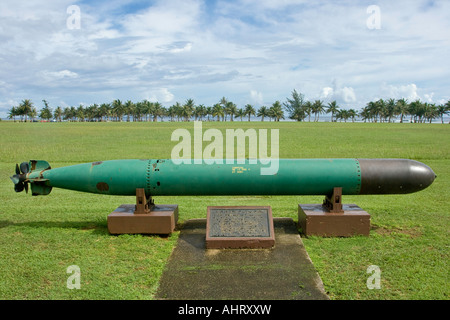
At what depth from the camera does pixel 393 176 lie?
6867 mm

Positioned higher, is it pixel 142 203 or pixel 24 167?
pixel 24 167

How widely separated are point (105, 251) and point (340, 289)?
4.25 m

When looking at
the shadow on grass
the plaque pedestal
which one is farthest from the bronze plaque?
the shadow on grass

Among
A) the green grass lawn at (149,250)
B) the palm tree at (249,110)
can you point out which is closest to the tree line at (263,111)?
the palm tree at (249,110)

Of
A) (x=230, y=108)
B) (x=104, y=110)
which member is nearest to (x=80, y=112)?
(x=104, y=110)

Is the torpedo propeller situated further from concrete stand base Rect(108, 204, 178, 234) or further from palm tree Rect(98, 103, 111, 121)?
palm tree Rect(98, 103, 111, 121)

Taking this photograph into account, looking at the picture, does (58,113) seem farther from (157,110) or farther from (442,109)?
(442,109)

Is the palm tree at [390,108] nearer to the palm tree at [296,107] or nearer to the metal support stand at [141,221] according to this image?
the palm tree at [296,107]

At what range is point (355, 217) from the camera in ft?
22.4

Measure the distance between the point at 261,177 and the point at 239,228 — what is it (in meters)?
1.14

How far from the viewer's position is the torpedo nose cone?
686cm

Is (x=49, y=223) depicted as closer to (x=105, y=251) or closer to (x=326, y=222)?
(x=105, y=251)
